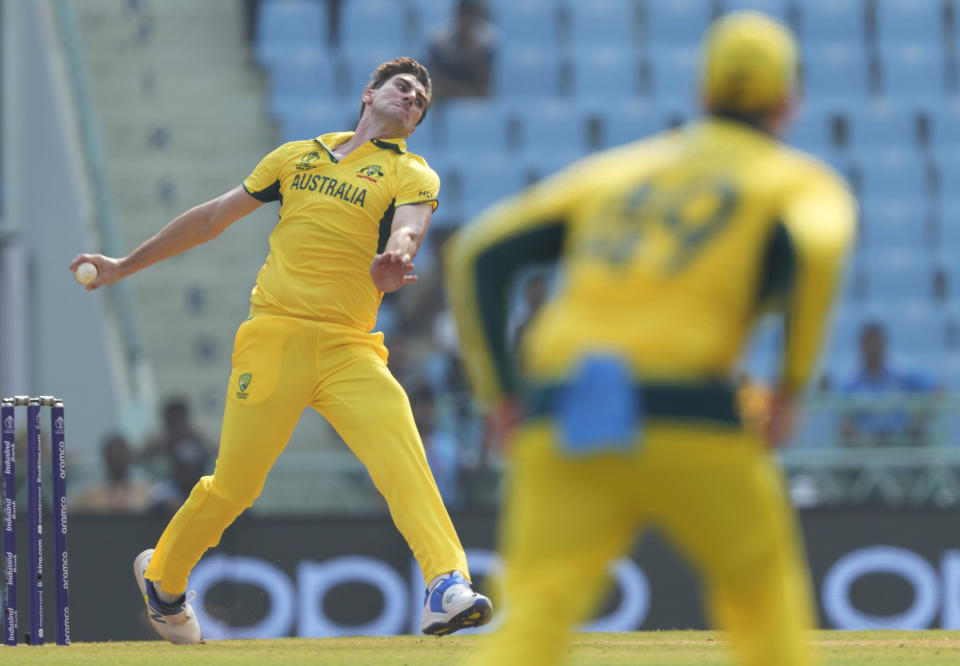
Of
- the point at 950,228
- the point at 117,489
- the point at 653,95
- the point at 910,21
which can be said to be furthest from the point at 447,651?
the point at 910,21

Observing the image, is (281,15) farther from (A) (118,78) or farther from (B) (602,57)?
(B) (602,57)

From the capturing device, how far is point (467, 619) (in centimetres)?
592

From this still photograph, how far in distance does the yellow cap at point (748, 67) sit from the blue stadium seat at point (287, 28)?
1177cm

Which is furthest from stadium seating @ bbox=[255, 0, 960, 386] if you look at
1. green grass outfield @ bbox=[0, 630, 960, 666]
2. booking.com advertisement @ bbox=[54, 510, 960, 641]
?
green grass outfield @ bbox=[0, 630, 960, 666]

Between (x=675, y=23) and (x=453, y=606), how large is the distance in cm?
1082

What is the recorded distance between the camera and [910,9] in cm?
1614

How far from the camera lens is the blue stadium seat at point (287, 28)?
588 inches

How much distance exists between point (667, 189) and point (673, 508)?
622 millimetres

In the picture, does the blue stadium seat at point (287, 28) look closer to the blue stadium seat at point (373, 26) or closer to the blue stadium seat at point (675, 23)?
the blue stadium seat at point (373, 26)

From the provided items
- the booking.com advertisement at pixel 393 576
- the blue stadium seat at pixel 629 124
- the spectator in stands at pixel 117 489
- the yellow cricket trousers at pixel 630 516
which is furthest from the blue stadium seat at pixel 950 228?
the yellow cricket trousers at pixel 630 516

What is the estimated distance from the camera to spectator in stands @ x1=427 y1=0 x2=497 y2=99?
→ 14.2m

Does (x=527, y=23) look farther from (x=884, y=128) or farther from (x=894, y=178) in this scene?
(x=894, y=178)

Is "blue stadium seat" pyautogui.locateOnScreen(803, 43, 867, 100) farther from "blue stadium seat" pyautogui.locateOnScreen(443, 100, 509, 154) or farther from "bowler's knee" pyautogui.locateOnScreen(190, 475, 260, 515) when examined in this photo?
"bowler's knee" pyautogui.locateOnScreen(190, 475, 260, 515)

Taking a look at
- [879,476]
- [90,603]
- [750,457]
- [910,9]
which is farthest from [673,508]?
[910,9]
